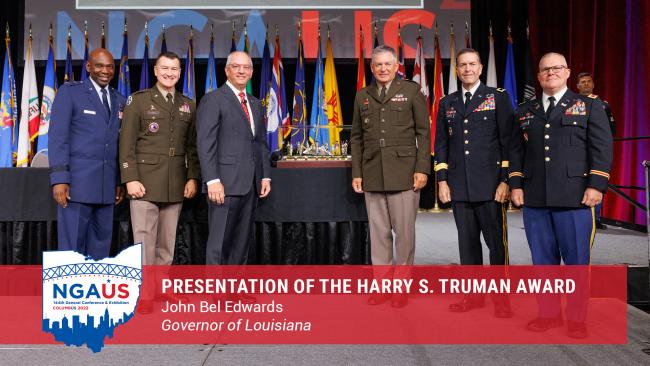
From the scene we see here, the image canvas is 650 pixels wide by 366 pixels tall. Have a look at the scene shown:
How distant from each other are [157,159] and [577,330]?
1.95 metres

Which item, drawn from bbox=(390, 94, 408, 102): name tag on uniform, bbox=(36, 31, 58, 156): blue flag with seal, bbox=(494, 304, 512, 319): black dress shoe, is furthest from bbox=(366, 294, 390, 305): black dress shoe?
bbox=(36, 31, 58, 156): blue flag with seal

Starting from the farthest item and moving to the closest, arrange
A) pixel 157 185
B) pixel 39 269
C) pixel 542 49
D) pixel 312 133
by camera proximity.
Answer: pixel 542 49
pixel 312 133
pixel 39 269
pixel 157 185

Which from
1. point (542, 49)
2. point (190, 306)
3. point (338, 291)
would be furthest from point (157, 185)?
point (542, 49)

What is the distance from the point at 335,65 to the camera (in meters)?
7.69

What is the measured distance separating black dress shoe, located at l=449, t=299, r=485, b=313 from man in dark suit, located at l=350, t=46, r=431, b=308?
0.24 meters

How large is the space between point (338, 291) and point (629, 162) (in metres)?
4.50

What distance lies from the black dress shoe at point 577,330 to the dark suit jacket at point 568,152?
Result: 0.47 m

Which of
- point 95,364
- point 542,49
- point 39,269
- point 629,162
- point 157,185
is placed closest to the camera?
point 95,364

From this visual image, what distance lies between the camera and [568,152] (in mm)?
1935

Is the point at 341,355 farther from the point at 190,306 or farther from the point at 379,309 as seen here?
the point at 190,306

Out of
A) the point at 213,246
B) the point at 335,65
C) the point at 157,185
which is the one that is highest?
the point at 335,65

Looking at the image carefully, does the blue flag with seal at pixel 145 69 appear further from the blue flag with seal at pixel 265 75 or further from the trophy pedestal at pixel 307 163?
the trophy pedestal at pixel 307 163

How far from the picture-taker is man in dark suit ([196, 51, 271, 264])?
2262 millimetres

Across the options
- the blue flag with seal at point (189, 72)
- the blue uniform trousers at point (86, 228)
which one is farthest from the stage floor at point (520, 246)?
the blue flag with seal at point (189, 72)
